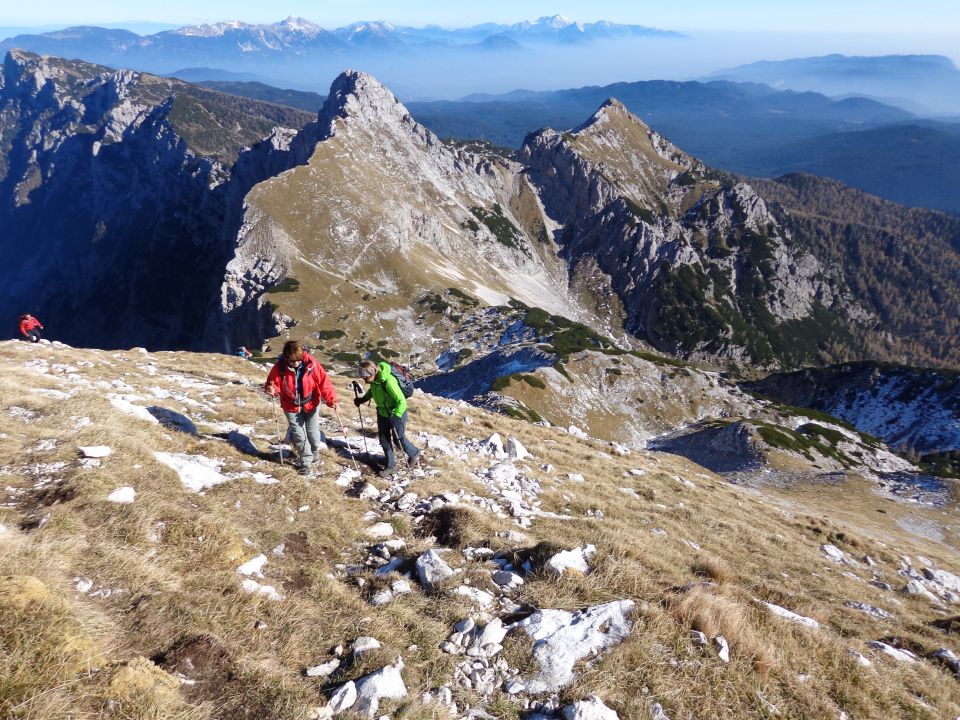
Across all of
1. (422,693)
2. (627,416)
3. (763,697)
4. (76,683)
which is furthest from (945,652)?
(627,416)

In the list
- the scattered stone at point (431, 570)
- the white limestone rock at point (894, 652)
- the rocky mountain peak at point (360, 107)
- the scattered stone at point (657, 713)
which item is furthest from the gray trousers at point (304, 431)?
the rocky mountain peak at point (360, 107)

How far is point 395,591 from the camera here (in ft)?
27.1

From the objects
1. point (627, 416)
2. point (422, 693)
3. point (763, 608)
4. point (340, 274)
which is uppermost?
point (422, 693)

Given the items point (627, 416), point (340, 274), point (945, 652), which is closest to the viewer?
point (945, 652)

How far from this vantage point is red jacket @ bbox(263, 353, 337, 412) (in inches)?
491

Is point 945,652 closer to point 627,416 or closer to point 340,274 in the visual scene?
point 627,416

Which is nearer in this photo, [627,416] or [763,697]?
[763,697]

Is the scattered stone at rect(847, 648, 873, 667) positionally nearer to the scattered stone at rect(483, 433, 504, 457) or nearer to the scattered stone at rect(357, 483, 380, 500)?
the scattered stone at rect(357, 483, 380, 500)

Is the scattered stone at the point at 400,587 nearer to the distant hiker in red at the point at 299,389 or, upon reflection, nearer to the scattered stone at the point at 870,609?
the distant hiker in red at the point at 299,389

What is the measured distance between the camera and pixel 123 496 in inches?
345

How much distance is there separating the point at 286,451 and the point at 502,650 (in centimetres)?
928

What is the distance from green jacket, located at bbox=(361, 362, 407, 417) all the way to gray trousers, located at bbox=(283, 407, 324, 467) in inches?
69.8

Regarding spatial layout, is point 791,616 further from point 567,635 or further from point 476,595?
point 476,595

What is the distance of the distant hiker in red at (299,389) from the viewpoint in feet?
40.9
